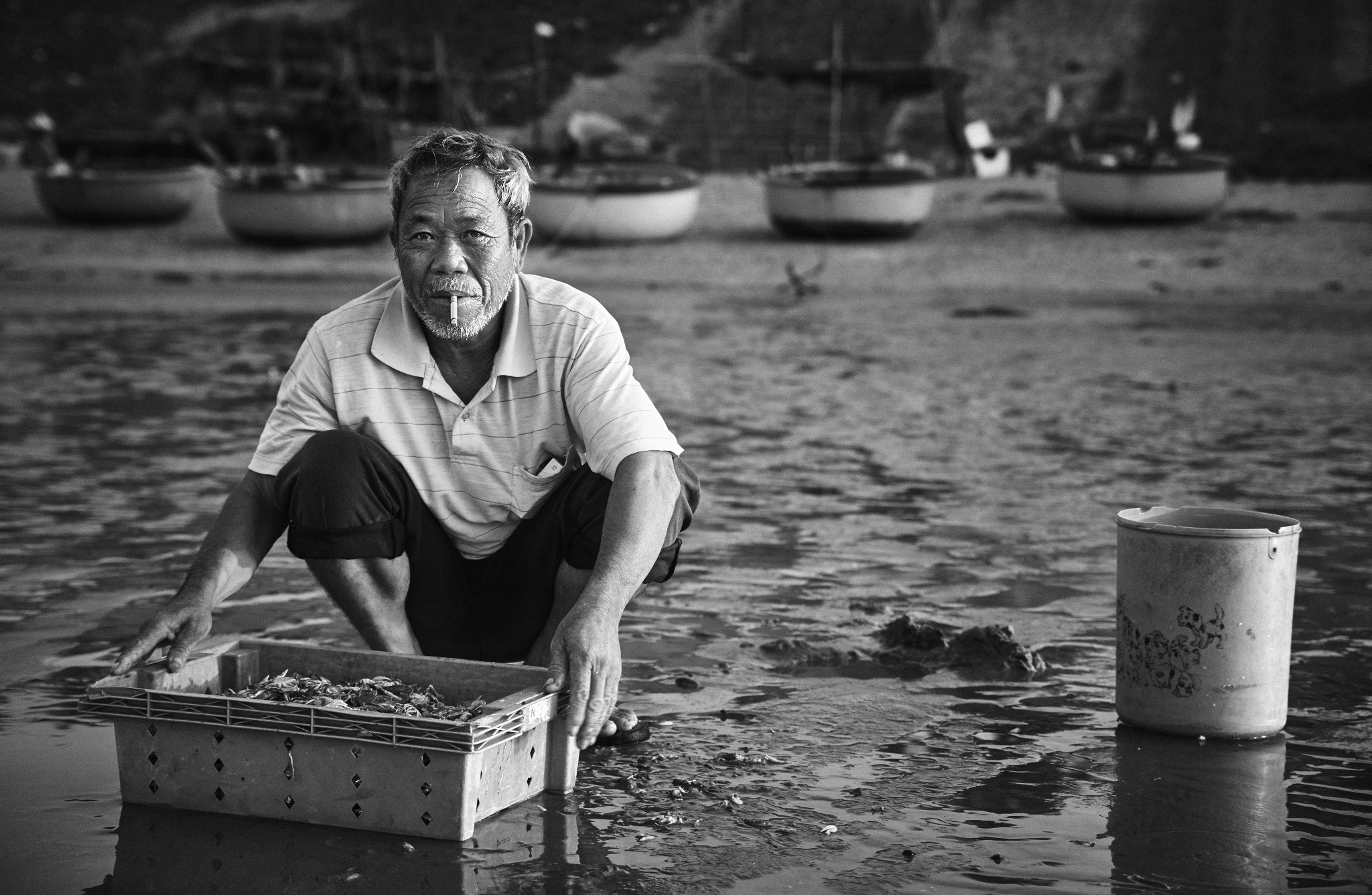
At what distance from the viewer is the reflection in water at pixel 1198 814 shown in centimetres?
297

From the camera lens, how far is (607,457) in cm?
331

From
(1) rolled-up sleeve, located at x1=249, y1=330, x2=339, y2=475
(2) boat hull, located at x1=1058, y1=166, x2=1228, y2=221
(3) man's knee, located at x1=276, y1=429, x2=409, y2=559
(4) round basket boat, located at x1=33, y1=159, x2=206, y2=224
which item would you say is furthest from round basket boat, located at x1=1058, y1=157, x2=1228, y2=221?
(3) man's knee, located at x1=276, y1=429, x2=409, y2=559

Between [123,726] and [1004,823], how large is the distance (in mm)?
1765

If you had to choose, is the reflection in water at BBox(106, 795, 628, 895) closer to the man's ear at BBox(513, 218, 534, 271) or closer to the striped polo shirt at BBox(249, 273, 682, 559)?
the striped polo shirt at BBox(249, 273, 682, 559)

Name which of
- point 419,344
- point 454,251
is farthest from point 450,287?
point 419,344

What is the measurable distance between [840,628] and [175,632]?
2.10 meters

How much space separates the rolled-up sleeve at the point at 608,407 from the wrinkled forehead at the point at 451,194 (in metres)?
0.37

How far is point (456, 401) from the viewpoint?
11.4 ft

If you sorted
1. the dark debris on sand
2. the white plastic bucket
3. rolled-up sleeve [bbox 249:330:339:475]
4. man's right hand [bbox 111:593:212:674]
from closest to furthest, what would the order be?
1. man's right hand [bbox 111:593:212:674]
2. rolled-up sleeve [bbox 249:330:339:475]
3. the white plastic bucket
4. the dark debris on sand

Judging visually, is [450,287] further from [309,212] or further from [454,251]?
[309,212]

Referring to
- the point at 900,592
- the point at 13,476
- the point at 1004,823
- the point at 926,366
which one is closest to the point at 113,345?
the point at 13,476

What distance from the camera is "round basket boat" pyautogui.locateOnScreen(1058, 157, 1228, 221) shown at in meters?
16.4

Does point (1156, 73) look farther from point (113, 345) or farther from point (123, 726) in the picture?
point (123, 726)

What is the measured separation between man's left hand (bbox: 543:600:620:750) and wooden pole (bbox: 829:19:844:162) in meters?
15.5
